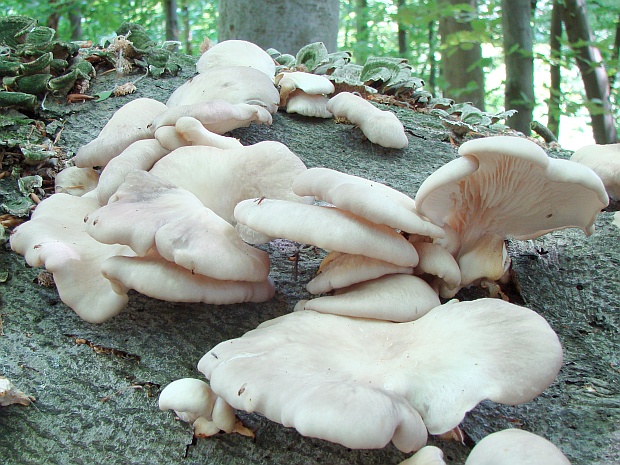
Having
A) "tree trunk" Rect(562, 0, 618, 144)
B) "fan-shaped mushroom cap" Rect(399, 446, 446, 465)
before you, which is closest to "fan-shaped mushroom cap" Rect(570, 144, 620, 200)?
"fan-shaped mushroom cap" Rect(399, 446, 446, 465)

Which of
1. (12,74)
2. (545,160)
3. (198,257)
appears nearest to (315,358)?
(198,257)

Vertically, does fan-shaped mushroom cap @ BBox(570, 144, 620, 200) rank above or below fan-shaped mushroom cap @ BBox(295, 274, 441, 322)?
above

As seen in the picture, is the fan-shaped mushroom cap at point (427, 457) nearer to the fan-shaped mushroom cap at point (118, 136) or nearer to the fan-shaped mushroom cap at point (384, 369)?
the fan-shaped mushroom cap at point (384, 369)

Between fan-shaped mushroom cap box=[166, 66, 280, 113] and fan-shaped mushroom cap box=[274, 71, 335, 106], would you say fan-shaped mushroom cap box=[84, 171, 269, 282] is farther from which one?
fan-shaped mushroom cap box=[274, 71, 335, 106]

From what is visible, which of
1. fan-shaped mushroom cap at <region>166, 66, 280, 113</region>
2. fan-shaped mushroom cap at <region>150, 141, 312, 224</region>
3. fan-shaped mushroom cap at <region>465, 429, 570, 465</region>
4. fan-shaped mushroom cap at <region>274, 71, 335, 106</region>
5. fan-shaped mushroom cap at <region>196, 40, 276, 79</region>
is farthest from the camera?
fan-shaped mushroom cap at <region>196, 40, 276, 79</region>

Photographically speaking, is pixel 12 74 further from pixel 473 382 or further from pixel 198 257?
pixel 473 382

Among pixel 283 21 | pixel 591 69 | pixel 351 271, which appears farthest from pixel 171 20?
pixel 351 271

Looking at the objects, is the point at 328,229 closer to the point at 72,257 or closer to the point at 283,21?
the point at 72,257

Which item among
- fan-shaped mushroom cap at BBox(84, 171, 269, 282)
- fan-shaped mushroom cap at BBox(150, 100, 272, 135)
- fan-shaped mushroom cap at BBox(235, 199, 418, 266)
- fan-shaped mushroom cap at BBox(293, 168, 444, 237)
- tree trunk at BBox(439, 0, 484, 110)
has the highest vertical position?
Answer: fan-shaped mushroom cap at BBox(150, 100, 272, 135)
